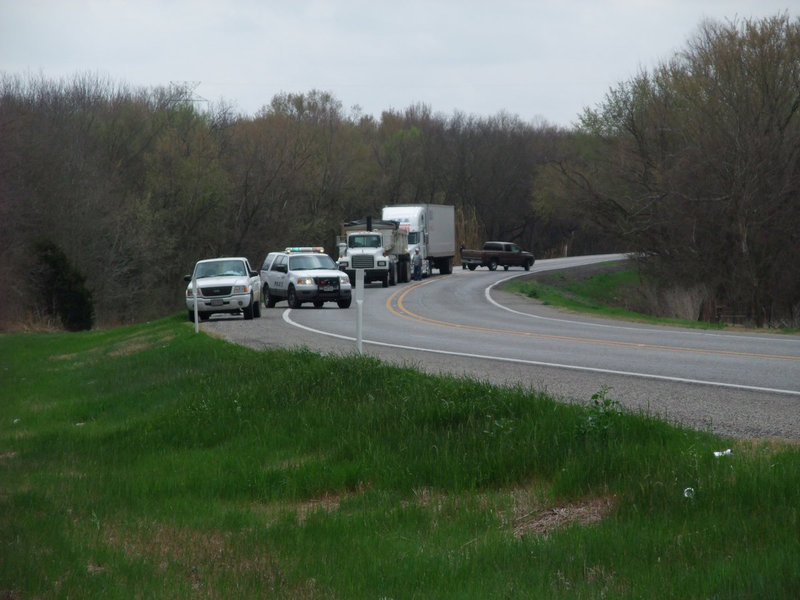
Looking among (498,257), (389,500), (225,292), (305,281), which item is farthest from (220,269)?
(498,257)

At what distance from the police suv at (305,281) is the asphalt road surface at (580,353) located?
684 mm

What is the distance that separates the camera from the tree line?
138 feet

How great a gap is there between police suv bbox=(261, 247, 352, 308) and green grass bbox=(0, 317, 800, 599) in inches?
954

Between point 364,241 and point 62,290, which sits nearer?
point 62,290

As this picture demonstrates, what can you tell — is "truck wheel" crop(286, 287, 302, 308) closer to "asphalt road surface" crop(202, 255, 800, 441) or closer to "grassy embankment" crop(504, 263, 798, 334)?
"asphalt road surface" crop(202, 255, 800, 441)

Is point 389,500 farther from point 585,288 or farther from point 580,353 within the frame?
point 585,288

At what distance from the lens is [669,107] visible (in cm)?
4862

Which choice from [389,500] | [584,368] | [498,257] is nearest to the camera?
[389,500]

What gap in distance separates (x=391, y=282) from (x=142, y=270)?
587 inches

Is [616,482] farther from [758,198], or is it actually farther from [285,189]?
[285,189]

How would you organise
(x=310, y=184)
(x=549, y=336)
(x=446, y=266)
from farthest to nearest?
1. (x=310, y=184)
2. (x=446, y=266)
3. (x=549, y=336)

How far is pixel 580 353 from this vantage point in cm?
1933

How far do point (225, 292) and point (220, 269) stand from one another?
161 centimetres

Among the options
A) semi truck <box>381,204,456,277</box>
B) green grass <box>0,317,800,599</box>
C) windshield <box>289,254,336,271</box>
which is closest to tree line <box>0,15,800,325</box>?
semi truck <box>381,204,456,277</box>
